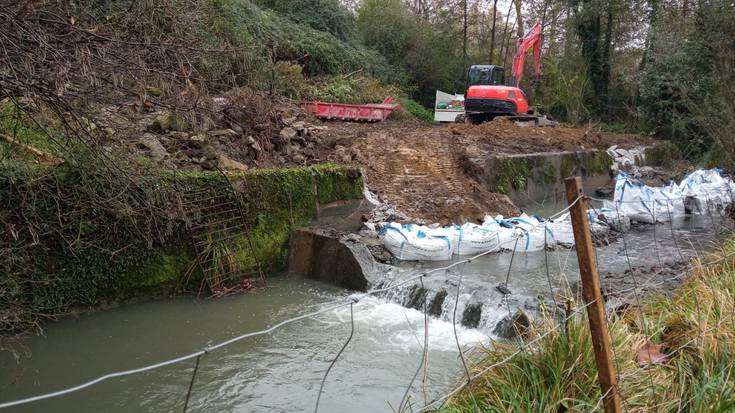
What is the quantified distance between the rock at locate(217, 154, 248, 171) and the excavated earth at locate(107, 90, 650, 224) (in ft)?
0.06

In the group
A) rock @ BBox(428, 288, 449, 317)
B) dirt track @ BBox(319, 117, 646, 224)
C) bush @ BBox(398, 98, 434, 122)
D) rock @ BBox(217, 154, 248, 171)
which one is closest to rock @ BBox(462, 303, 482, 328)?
rock @ BBox(428, 288, 449, 317)

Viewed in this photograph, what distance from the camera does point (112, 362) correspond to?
19.6ft

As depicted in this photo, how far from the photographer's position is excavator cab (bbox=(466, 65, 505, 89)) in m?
19.9

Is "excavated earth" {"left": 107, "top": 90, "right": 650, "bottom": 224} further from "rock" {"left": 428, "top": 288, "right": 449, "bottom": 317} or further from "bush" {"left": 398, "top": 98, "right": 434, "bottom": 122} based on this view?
"bush" {"left": 398, "top": 98, "right": 434, "bottom": 122}

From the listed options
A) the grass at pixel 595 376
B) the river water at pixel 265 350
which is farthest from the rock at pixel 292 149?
the grass at pixel 595 376

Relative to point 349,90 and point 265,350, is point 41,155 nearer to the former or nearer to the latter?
point 265,350

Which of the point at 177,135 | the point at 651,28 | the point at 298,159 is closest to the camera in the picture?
the point at 177,135

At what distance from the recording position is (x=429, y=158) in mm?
13383

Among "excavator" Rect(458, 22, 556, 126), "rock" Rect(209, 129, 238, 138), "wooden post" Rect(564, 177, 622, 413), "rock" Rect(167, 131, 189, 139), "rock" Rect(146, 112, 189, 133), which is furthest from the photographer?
"excavator" Rect(458, 22, 556, 126)

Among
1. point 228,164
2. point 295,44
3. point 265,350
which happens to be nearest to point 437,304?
point 265,350

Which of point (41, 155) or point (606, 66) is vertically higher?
point (606, 66)

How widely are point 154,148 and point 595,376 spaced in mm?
7643

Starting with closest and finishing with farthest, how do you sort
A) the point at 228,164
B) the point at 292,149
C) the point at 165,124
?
the point at 228,164 → the point at 165,124 → the point at 292,149

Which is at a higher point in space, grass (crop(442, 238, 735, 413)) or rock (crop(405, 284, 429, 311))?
grass (crop(442, 238, 735, 413))
